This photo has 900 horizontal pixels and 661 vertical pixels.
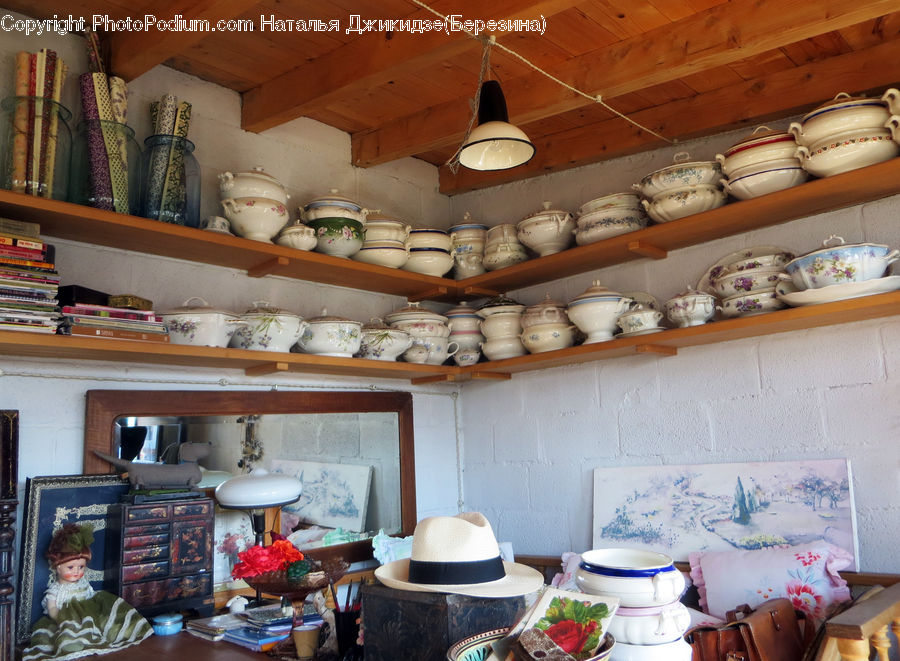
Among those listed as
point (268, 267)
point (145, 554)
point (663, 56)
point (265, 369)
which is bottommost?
point (145, 554)

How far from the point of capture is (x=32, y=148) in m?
2.01

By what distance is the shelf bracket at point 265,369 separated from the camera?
2.44m

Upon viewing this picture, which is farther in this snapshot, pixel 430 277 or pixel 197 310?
pixel 430 277

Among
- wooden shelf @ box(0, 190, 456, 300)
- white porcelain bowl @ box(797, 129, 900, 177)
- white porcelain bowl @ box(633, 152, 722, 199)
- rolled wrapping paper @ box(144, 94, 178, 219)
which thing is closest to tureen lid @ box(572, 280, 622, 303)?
white porcelain bowl @ box(633, 152, 722, 199)

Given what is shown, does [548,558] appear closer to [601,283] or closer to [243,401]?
[601,283]

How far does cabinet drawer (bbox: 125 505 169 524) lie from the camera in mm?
2021

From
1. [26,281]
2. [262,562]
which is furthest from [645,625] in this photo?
[26,281]

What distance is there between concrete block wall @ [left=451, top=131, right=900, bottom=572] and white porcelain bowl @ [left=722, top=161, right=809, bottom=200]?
222mm

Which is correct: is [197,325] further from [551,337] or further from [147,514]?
[551,337]

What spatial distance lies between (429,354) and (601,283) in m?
0.75

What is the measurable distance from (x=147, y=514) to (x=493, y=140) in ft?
4.59

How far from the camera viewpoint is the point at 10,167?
6.50 ft

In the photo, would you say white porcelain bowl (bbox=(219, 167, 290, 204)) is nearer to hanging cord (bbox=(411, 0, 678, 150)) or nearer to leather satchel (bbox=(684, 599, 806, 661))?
hanging cord (bbox=(411, 0, 678, 150))

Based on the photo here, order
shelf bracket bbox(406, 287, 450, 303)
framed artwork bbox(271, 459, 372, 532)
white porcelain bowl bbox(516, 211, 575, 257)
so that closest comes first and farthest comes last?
1. framed artwork bbox(271, 459, 372, 532)
2. white porcelain bowl bbox(516, 211, 575, 257)
3. shelf bracket bbox(406, 287, 450, 303)
